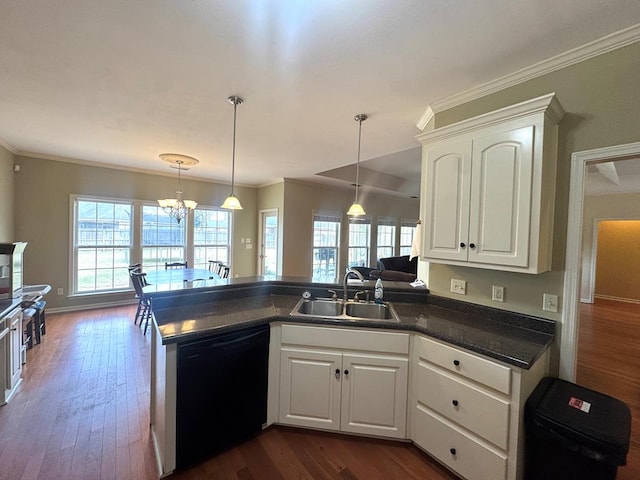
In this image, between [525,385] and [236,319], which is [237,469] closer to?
[236,319]

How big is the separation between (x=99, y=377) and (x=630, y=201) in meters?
9.53

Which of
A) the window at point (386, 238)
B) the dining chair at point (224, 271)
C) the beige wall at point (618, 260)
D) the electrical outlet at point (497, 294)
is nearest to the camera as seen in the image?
the electrical outlet at point (497, 294)

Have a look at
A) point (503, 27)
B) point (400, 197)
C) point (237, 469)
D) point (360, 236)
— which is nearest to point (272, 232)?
point (360, 236)

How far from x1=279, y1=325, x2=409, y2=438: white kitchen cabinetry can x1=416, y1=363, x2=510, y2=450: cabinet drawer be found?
0.15m

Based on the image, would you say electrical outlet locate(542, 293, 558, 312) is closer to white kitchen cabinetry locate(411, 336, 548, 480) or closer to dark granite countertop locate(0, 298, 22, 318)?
white kitchen cabinetry locate(411, 336, 548, 480)

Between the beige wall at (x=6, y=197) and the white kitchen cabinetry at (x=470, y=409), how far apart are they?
554cm

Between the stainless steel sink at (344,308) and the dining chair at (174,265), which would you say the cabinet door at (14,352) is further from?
the dining chair at (174,265)

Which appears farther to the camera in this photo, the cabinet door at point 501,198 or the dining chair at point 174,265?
the dining chair at point 174,265

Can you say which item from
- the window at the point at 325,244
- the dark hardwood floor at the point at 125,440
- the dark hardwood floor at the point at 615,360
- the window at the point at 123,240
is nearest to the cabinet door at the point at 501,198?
the dark hardwood floor at the point at 125,440

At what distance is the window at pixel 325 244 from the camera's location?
6.63m

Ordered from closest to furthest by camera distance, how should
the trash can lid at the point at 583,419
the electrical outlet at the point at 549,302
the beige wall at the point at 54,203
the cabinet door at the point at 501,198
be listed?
the trash can lid at the point at 583,419 < the cabinet door at the point at 501,198 < the electrical outlet at the point at 549,302 < the beige wall at the point at 54,203

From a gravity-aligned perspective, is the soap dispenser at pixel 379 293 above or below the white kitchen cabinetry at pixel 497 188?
below

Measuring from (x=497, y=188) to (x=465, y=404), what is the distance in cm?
135

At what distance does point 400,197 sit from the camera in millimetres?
8016
